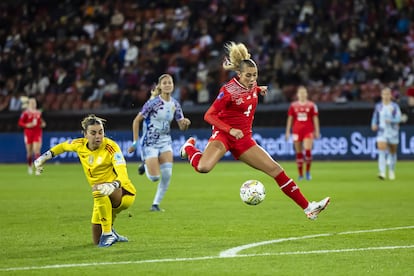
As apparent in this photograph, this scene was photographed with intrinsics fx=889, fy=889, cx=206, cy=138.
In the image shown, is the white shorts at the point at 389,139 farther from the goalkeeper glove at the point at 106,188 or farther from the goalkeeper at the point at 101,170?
the goalkeeper glove at the point at 106,188

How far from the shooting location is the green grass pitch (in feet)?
28.8

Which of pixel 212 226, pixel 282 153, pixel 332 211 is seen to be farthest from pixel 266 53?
pixel 212 226

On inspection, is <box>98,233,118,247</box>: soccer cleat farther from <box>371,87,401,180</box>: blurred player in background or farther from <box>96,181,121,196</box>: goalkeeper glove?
<box>371,87,401,180</box>: blurred player in background

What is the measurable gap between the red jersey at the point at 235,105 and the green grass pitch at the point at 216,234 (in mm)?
1451

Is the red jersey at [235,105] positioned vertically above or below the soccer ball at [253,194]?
above

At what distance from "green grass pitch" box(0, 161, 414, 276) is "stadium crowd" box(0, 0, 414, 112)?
11.7 meters

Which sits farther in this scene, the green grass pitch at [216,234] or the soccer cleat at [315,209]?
the soccer cleat at [315,209]

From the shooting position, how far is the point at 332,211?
48.7ft

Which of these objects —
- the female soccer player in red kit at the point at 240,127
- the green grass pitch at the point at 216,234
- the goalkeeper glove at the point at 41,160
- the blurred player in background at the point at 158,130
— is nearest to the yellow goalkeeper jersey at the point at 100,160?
the goalkeeper glove at the point at 41,160

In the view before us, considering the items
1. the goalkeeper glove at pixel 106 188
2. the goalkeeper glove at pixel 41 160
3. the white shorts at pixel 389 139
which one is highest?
the goalkeeper glove at pixel 41 160

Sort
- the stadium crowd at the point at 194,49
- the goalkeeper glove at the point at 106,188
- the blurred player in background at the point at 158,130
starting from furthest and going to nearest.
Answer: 1. the stadium crowd at the point at 194,49
2. the blurred player in background at the point at 158,130
3. the goalkeeper glove at the point at 106,188

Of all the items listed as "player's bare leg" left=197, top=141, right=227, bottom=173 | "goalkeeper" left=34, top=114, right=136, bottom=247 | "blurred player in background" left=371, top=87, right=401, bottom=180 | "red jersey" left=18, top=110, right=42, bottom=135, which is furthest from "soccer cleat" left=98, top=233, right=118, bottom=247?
"red jersey" left=18, top=110, right=42, bottom=135

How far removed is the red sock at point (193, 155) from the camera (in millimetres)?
12109

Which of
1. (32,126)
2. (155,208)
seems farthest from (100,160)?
(32,126)
